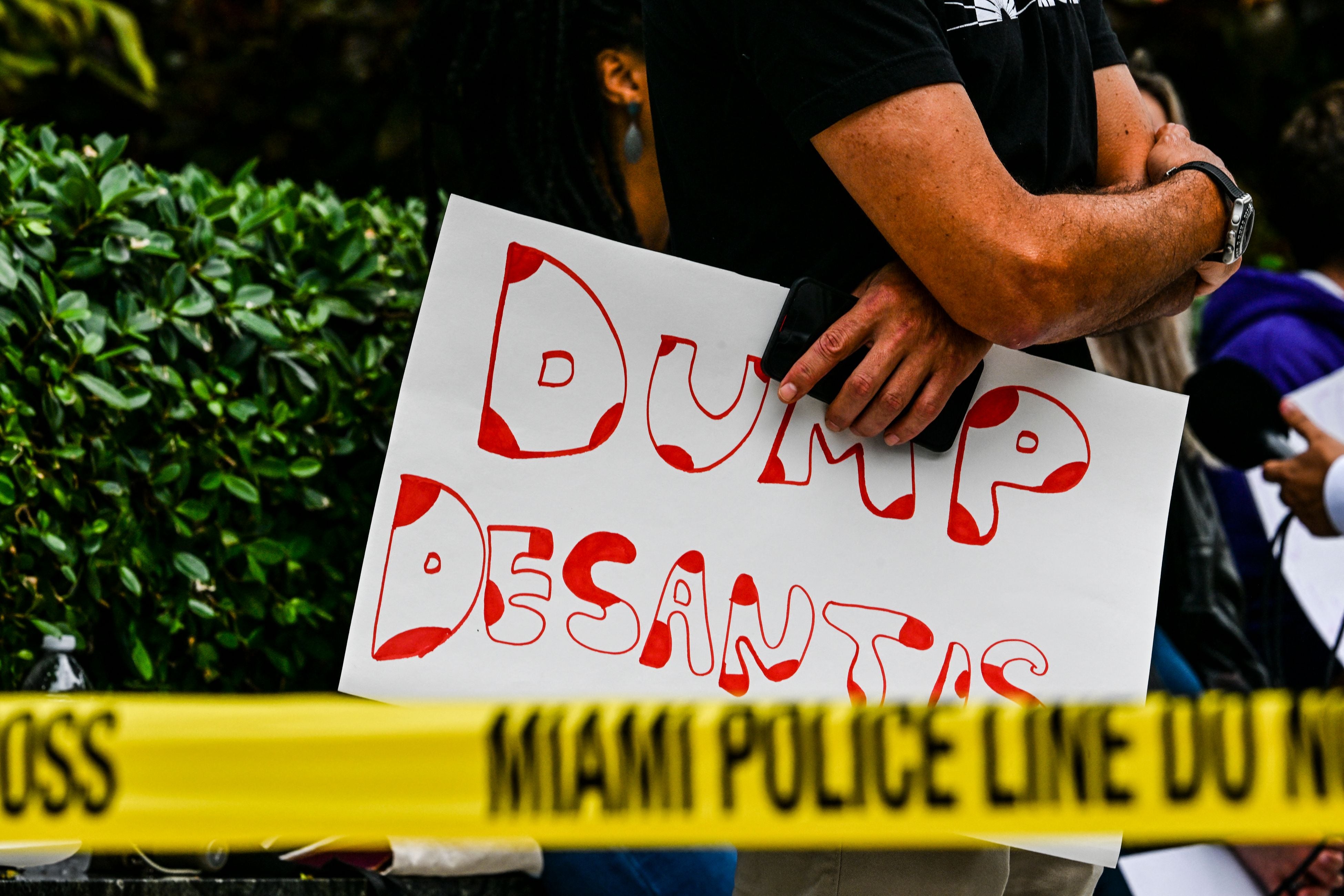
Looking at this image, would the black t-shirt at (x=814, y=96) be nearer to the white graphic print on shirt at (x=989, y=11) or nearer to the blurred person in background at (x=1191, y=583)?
the white graphic print on shirt at (x=989, y=11)

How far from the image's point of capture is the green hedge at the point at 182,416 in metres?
2.29

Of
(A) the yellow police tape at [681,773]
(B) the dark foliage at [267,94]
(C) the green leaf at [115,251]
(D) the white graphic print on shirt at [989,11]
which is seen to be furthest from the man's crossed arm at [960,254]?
(B) the dark foliage at [267,94]

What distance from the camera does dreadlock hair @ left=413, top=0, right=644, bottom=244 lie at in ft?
8.84

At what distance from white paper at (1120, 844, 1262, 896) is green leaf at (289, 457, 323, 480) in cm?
180

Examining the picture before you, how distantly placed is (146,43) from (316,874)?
4542mm

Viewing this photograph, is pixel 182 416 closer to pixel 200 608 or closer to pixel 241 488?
pixel 241 488

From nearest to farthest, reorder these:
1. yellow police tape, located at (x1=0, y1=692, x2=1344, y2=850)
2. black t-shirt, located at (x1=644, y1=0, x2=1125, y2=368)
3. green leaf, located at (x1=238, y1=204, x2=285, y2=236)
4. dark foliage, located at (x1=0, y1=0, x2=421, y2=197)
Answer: yellow police tape, located at (x1=0, y1=692, x2=1344, y2=850), black t-shirt, located at (x1=644, y1=0, x2=1125, y2=368), green leaf, located at (x1=238, y1=204, x2=285, y2=236), dark foliage, located at (x1=0, y1=0, x2=421, y2=197)

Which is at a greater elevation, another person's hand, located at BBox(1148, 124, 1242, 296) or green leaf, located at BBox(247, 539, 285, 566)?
another person's hand, located at BBox(1148, 124, 1242, 296)

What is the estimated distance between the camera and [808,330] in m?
1.49

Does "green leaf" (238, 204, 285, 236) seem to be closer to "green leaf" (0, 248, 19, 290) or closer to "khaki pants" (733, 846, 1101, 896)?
"green leaf" (0, 248, 19, 290)

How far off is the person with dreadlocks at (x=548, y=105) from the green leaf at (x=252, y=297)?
40 cm

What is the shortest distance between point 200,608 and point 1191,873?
2067 mm

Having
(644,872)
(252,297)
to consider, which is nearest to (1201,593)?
(644,872)

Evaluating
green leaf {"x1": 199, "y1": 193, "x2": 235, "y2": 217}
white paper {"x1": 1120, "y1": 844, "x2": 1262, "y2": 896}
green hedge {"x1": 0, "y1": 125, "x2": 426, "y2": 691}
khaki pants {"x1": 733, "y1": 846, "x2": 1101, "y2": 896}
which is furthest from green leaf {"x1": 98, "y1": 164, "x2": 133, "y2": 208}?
white paper {"x1": 1120, "y1": 844, "x2": 1262, "y2": 896}
